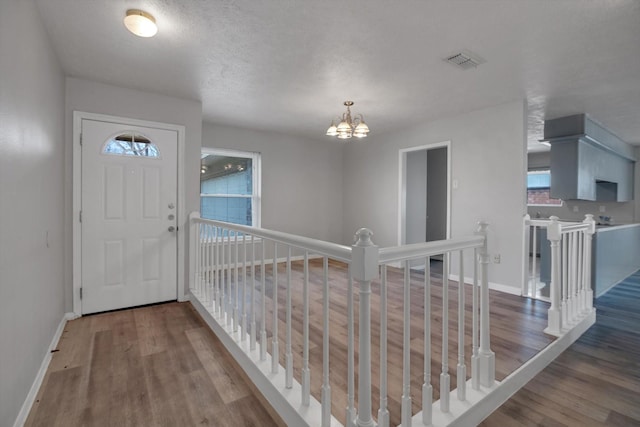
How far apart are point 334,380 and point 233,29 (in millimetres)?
2425

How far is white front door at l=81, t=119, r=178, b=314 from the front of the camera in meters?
2.98

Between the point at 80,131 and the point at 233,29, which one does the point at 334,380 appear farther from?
A: the point at 80,131

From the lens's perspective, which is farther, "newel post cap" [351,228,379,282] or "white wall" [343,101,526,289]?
"white wall" [343,101,526,289]

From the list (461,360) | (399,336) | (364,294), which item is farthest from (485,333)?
(364,294)

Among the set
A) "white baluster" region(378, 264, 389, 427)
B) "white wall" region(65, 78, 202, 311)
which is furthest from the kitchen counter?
"white wall" region(65, 78, 202, 311)

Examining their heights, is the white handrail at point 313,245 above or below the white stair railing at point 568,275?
above

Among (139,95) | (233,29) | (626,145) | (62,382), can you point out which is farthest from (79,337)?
(626,145)

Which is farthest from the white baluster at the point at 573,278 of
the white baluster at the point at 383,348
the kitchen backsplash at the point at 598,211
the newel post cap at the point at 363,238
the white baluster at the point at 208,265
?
the kitchen backsplash at the point at 598,211

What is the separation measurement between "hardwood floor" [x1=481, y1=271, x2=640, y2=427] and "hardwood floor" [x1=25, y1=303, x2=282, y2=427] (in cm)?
135

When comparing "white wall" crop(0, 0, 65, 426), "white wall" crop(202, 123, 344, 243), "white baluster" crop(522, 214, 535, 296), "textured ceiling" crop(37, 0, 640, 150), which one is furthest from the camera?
"white wall" crop(202, 123, 344, 243)

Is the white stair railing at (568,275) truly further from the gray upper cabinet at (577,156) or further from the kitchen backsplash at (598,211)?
the kitchen backsplash at (598,211)

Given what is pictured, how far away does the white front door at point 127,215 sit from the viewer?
298 cm

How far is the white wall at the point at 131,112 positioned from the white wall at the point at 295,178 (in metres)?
1.18

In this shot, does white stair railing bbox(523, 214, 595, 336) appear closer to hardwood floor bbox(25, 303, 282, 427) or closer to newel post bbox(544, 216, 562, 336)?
newel post bbox(544, 216, 562, 336)
